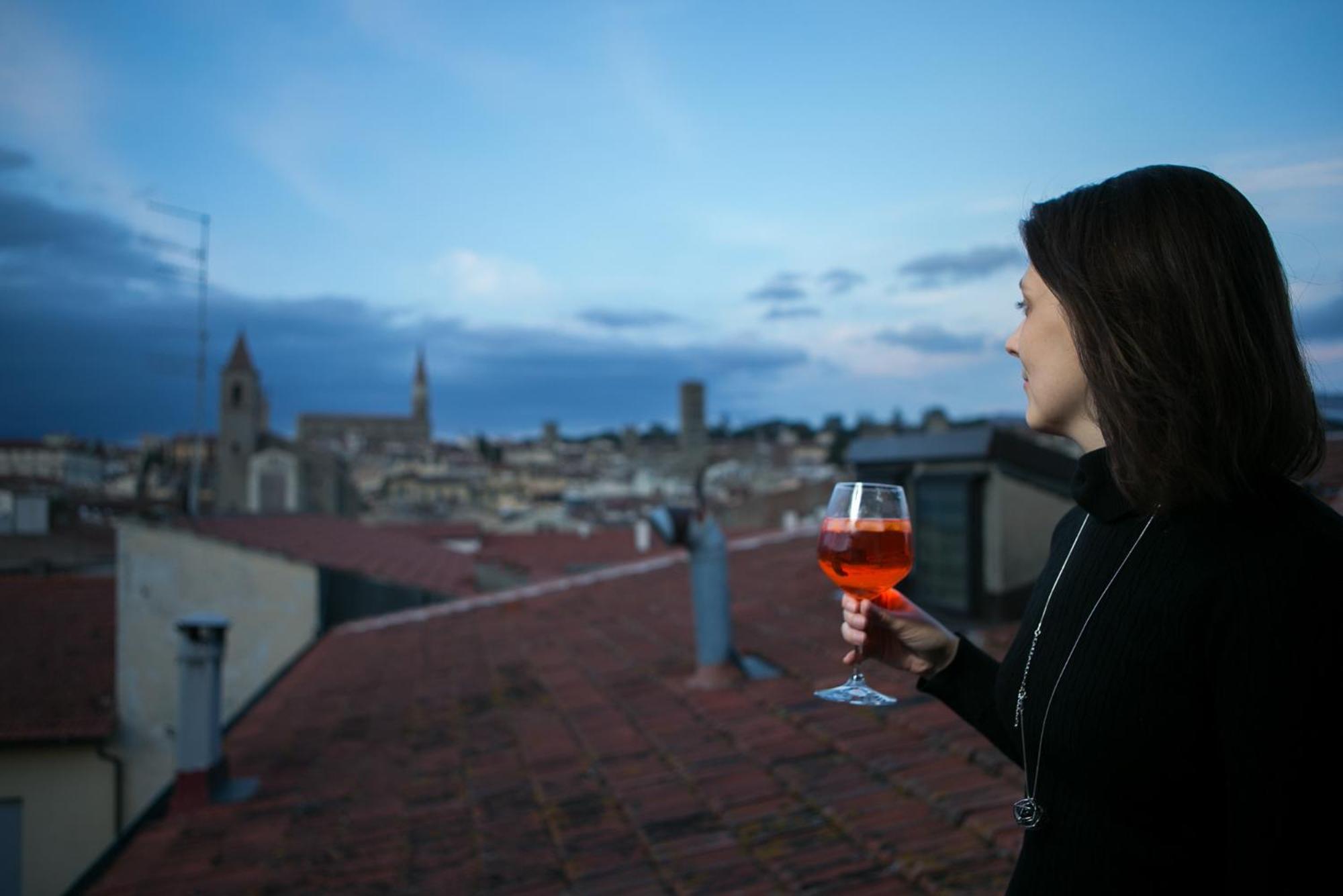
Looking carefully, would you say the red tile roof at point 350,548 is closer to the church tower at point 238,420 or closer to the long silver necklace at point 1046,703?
the long silver necklace at point 1046,703

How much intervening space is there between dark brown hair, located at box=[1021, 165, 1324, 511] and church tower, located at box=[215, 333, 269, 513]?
172 ft

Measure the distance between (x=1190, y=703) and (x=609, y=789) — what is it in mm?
2732

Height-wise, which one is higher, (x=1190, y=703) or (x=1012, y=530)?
(x=1190, y=703)

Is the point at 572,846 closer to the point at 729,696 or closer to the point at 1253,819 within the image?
the point at 729,696

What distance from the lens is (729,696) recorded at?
426 centimetres

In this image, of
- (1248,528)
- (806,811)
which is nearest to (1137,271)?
(1248,528)

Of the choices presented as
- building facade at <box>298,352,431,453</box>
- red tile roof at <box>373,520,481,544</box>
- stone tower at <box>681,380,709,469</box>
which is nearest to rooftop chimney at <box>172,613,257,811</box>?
red tile roof at <box>373,520,481,544</box>

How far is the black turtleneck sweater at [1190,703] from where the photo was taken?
0.87 meters

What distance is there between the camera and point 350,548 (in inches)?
542

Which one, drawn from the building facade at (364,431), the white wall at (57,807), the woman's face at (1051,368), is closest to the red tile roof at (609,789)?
the woman's face at (1051,368)

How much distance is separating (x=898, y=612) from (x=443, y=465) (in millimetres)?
86548

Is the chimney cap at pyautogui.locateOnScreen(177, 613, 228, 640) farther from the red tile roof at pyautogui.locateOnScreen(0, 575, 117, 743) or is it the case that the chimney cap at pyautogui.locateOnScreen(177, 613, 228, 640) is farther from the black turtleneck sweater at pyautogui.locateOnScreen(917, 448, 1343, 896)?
the red tile roof at pyautogui.locateOnScreen(0, 575, 117, 743)

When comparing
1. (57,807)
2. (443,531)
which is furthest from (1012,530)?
(443,531)

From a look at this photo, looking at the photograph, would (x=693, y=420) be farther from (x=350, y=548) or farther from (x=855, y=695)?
(x=855, y=695)
